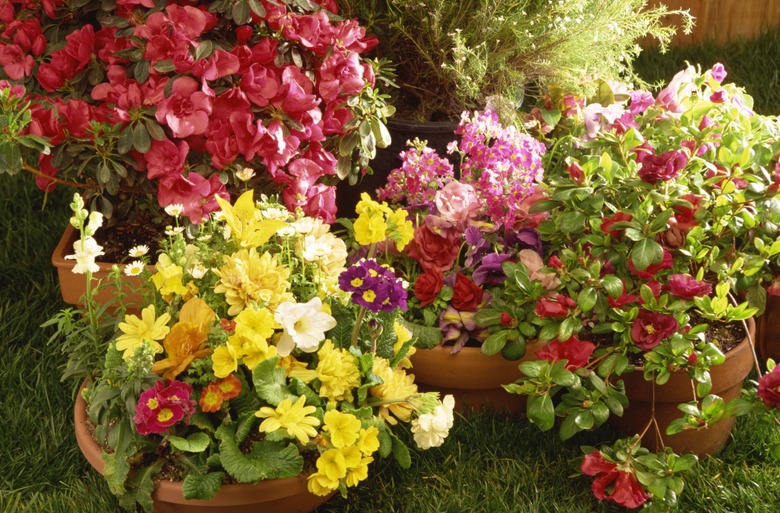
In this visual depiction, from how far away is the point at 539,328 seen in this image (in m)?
1.95

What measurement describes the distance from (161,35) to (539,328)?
3.22 feet

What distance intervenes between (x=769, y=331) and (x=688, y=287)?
1.67 feet

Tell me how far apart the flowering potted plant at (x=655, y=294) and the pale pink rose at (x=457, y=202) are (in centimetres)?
17

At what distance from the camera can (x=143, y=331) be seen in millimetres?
1681

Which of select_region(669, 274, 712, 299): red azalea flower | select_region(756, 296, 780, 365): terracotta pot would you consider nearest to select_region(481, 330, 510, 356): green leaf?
select_region(669, 274, 712, 299): red azalea flower

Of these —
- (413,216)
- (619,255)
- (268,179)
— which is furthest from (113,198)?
(619,255)

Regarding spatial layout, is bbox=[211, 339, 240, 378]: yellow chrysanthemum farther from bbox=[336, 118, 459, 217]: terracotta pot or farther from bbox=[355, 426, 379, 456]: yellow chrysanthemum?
bbox=[336, 118, 459, 217]: terracotta pot

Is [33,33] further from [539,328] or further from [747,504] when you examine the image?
[747,504]

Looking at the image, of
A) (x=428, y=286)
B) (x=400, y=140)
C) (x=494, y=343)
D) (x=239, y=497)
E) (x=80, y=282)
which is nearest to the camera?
(x=239, y=497)

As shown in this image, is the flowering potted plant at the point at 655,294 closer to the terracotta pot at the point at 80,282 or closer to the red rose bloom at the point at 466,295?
the red rose bloom at the point at 466,295

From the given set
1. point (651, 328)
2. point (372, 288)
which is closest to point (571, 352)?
point (651, 328)

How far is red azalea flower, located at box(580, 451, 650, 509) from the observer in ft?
5.52

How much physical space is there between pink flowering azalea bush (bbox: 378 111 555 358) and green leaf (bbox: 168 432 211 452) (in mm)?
524

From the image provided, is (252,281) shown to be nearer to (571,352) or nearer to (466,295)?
(466,295)
